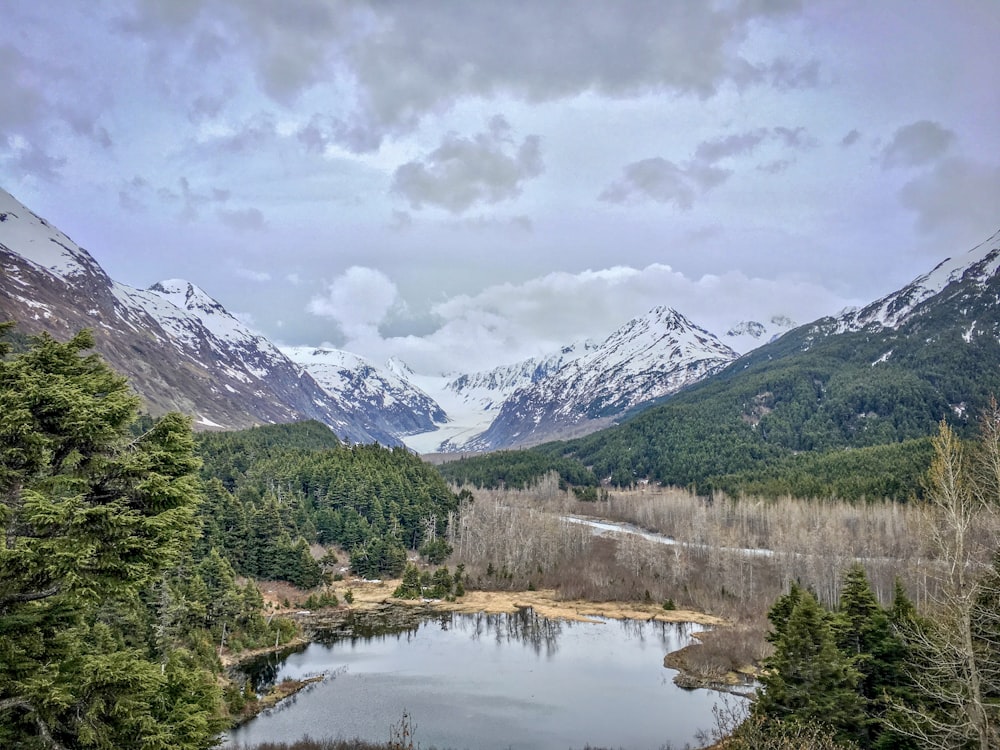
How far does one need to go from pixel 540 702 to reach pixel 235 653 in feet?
119

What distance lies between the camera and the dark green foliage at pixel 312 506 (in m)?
102

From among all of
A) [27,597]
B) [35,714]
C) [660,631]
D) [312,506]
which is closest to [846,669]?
[35,714]

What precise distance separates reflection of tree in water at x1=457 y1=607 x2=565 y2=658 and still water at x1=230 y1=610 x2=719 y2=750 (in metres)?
0.27

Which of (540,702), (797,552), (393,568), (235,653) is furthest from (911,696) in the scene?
(393,568)

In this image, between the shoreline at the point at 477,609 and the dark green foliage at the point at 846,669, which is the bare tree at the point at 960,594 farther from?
the shoreline at the point at 477,609

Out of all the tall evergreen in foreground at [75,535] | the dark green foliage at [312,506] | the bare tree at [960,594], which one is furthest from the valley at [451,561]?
the dark green foliage at [312,506]

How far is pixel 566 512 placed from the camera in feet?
655

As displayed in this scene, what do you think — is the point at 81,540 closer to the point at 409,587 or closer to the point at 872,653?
the point at 872,653

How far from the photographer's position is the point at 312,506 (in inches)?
5507

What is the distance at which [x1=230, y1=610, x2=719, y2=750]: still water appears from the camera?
50.3m

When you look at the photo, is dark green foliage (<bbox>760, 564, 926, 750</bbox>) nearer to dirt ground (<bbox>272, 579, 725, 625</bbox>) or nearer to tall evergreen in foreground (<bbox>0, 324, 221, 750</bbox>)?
tall evergreen in foreground (<bbox>0, 324, 221, 750</bbox>)

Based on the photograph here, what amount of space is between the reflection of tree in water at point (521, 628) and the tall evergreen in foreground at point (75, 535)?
6508cm

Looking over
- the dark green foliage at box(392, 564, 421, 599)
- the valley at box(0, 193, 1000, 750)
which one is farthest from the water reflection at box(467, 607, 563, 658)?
the dark green foliage at box(392, 564, 421, 599)

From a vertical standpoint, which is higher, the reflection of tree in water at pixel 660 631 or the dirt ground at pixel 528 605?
the dirt ground at pixel 528 605
